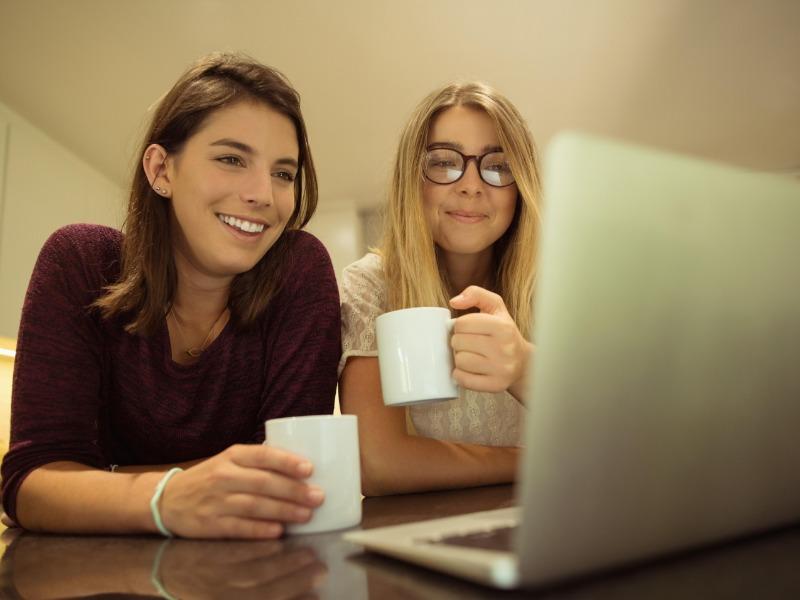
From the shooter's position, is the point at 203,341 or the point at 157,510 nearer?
the point at 157,510

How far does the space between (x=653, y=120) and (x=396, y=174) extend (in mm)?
3246

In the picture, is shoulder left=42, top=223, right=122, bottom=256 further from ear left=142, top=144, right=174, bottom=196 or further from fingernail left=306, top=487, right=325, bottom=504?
fingernail left=306, top=487, right=325, bottom=504

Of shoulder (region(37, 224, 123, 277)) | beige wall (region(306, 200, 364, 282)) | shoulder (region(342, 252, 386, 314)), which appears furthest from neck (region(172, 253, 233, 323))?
beige wall (region(306, 200, 364, 282))

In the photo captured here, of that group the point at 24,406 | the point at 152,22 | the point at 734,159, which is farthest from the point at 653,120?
the point at 24,406

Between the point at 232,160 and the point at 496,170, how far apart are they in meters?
0.52

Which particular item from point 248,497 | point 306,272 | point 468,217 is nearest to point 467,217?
point 468,217

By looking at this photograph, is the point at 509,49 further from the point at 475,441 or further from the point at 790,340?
the point at 790,340

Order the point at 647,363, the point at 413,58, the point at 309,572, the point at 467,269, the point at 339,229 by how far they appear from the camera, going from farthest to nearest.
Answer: the point at 339,229 < the point at 413,58 < the point at 467,269 < the point at 309,572 < the point at 647,363

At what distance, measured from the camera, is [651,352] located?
1.00 ft

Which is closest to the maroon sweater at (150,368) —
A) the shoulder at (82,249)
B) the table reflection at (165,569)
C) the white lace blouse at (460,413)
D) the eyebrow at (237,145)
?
the shoulder at (82,249)

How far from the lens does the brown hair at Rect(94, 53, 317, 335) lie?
1.07 meters

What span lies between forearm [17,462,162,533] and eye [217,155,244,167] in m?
0.56

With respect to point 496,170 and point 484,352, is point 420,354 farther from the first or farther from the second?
point 496,170

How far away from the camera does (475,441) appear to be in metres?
1.26
